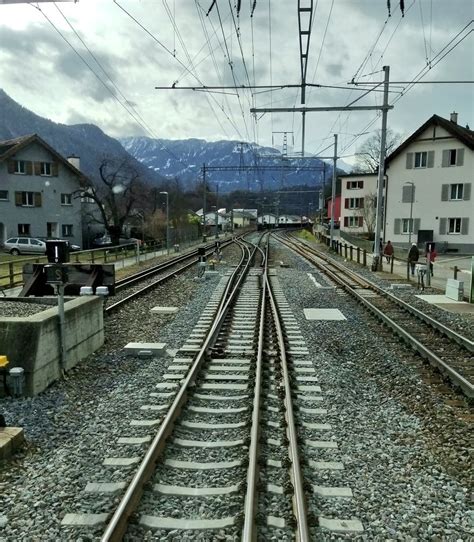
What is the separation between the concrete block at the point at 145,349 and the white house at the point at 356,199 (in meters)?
54.9

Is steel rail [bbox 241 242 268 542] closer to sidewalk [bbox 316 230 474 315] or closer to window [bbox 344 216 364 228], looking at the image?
sidewalk [bbox 316 230 474 315]

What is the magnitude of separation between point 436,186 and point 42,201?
3492 centimetres

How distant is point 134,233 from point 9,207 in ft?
60.5

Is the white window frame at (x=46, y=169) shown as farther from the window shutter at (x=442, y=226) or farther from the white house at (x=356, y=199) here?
the white house at (x=356, y=199)

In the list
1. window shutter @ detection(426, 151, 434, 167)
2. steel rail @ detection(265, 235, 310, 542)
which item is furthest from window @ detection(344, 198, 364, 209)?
steel rail @ detection(265, 235, 310, 542)

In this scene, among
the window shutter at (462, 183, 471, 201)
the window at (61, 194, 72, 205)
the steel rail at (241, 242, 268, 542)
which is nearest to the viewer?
the steel rail at (241, 242, 268, 542)

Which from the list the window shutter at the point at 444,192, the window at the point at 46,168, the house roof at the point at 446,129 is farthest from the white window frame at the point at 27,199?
the window shutter at the point at 444,192

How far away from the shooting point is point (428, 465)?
5.23 m

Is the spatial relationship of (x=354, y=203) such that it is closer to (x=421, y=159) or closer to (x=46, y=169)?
(x=421, y=159)

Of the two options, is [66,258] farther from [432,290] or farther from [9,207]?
[9,207]

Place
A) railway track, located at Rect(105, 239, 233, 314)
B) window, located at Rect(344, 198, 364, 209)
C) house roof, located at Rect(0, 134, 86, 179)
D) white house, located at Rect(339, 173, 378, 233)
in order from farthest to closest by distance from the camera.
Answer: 1. window, located at Rect(344, 198, 364, 209)
2. white house, located at Rect(339, 173, 378, 233)
3. house roof, located at Rect(0, 134, 86, 179)
4. railway track, located at Rect(105, 239, 233, 314)

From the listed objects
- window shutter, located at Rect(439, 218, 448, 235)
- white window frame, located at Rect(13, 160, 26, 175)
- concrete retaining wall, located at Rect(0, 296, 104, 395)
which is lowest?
concrete retaining wall, located at Rect(0, 296, 104, 395)

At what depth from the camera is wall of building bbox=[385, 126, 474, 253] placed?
39625mm

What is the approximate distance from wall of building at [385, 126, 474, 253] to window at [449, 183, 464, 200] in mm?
245
